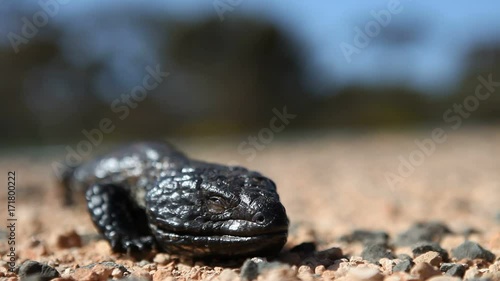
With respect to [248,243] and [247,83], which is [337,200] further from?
[247,83]

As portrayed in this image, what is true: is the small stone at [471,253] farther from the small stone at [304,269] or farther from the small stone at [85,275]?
the small stone at [85,275]

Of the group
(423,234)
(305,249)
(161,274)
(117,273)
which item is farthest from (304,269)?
(423,234)

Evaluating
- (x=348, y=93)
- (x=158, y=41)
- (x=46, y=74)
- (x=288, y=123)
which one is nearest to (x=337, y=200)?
(x=288, y=123)

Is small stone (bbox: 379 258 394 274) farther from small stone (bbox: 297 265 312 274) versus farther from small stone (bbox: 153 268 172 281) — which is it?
small stone (bbox: 153 268 172 281)

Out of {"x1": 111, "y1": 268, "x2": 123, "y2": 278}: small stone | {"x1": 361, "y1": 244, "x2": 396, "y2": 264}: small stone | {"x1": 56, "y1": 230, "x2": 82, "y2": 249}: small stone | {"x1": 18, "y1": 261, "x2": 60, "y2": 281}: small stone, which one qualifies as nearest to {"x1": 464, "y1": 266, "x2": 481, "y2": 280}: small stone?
{"x1": 361, "y1": 244, "x2": 396, "y2": 264}: small stone

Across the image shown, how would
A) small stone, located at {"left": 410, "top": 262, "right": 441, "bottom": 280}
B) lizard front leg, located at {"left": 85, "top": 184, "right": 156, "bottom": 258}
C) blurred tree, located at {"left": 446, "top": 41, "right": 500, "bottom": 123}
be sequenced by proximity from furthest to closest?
blurred tree, located at {"left": 446, "top": 41, "right": 500, "bottom": 123}, lizard front leg, located at {"left": 85, "top": 184, "right": 156, "bottom": 258}, small stone, located at {"left": 410, "top": 262, "right": 441, "bottom": 280}

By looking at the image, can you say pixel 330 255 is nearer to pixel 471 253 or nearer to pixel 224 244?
pixel 224 244
